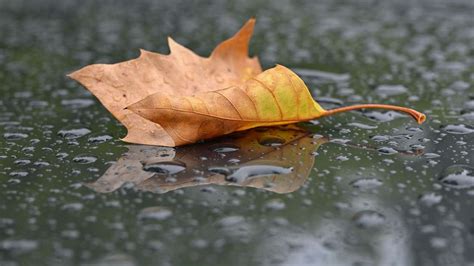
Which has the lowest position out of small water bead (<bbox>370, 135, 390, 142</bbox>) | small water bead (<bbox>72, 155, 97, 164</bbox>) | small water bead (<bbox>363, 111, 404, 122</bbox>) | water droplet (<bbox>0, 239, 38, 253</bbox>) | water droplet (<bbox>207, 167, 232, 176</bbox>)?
water droplet (<bbox>0, 239, 38, 253</bbox>)

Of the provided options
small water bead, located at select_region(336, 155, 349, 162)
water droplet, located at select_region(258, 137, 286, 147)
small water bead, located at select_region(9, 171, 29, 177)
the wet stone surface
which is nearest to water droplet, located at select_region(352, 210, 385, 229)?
the wet stone surface

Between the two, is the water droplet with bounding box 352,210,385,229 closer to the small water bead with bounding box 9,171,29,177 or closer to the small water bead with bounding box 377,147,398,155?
the small water bead with bounding box 377,147,398,155

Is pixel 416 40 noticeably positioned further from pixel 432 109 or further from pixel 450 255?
pixel 450 255

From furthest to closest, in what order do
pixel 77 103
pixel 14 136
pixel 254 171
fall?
1. pixel 77 103
2. pixel 14 136
3. pixel 254 171

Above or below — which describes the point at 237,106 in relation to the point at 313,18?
below

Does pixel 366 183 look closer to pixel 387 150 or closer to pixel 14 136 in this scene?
pixel 387 150

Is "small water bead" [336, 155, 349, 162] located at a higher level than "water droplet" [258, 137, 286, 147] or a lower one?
lower

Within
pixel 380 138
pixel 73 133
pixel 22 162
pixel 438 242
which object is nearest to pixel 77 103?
pixel 73 133

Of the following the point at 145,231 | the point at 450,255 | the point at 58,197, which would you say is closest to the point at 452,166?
the point at 450,255
